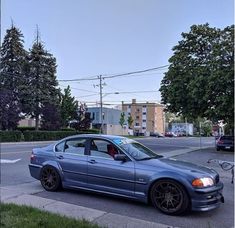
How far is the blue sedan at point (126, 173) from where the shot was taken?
6125 millimetres

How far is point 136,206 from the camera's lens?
6.72m

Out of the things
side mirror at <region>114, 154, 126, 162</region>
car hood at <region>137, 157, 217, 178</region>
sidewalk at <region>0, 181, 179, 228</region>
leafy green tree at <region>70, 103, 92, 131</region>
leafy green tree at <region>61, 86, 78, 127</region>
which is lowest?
sidewalk at <region>0, 181, 179, 228</region>

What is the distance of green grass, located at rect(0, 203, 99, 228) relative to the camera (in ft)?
16.2

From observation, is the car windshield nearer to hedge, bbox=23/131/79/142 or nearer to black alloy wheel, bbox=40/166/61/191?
black alloy wheel, bbox=40/166/61/191

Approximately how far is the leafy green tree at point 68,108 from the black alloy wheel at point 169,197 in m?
45.3

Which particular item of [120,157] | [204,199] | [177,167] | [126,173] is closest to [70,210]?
[126,173]

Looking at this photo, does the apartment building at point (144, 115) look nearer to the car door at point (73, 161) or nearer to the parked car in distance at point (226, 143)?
the parked car in distance at point (226, 143)

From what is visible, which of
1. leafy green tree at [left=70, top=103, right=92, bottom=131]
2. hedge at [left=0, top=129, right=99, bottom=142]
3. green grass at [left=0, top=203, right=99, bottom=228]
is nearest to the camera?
green grass at [left=0, top=203, right=99, bottom=228]

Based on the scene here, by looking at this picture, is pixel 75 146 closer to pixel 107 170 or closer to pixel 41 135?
pixel 107 170

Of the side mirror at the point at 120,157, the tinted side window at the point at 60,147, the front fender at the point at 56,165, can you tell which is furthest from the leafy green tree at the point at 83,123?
the side mirror at the point at 120,157

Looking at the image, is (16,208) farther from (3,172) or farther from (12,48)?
(12,48)

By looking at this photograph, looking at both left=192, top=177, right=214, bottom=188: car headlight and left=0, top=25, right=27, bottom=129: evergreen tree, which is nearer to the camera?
left=192, top=177, right=214, bottom=188: car headlight

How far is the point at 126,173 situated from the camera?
668cm

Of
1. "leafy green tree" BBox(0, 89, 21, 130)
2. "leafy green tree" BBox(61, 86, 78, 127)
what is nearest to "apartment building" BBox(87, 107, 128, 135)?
"leafy green tree" BBox(61, 86, 78, 127)
